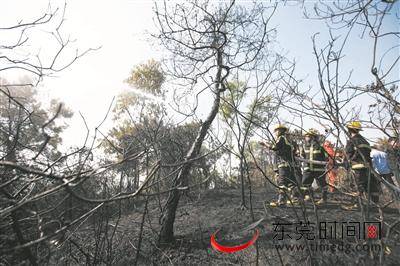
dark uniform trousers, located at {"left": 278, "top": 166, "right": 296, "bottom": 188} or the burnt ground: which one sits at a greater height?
dark uniform trousers, located at {"left": 278, "top": 166, "right": 296, "bottom": 188}

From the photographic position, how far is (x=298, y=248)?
390 centimetres

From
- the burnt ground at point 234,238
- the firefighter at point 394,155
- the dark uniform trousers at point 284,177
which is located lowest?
the burnt ground at point 234,238

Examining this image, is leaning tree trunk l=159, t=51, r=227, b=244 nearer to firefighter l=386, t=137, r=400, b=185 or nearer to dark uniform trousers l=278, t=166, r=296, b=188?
dark uniform trousers l=278, t=166, r=296, b=188

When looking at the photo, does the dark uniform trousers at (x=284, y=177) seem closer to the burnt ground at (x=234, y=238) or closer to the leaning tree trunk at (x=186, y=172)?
the burnt ground at (x=234, y=238)

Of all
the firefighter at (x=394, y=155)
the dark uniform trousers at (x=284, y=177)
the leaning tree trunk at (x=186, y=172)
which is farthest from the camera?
the dark uniform trousers at (x=284, y=177)

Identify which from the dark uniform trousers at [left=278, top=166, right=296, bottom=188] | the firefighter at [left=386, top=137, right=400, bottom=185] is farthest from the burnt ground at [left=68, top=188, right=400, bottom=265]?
the firefighter at [left=386, top=137, right=400, bottom=185]

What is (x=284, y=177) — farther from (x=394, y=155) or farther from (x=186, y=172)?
(x=394, y=155)

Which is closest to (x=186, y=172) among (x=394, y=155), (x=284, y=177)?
(x=284, y=177)

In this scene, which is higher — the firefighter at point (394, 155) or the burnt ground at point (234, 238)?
the firefighter at point (394, 155)

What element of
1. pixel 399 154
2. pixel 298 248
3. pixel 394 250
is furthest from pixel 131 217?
pixel 399 154

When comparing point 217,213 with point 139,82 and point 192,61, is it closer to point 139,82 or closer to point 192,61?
point 192,61

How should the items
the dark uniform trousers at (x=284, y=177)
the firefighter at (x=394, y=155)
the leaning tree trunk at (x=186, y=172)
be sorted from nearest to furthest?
the firefighter at (x=394, y=155)
the leaning tree trunk at (x=186, y=172)
the dark uniform trousers at (x=284, y=177)

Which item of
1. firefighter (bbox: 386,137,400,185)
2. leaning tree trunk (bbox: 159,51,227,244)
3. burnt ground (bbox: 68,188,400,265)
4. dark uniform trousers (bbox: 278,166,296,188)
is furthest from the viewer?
dark uniform trousers (bbox: 278,166,296,188)

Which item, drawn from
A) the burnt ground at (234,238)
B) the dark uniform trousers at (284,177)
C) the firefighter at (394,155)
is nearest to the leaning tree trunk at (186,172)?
the burnt ground at (234,238)
